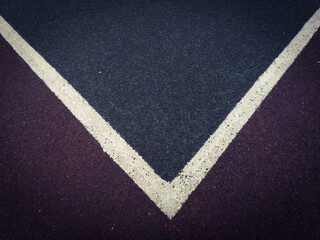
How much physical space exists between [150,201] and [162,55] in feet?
5.92

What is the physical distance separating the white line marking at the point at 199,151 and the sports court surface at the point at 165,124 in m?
0.01

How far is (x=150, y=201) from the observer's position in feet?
5.87

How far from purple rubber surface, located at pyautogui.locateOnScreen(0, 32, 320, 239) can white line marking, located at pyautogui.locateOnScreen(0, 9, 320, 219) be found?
0.21 ft

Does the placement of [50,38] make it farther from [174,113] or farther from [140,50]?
[174,113]

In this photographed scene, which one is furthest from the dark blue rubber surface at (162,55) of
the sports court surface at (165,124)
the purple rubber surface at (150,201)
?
the purple rubber surface at (150,201)

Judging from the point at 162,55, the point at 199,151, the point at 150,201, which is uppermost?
the point at 162,55

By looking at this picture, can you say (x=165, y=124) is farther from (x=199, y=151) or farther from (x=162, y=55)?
(x=162, y=55)

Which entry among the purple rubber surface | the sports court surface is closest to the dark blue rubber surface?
the sports court surface

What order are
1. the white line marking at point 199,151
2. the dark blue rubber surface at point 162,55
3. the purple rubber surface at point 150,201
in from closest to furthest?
1. the purple rubber surface at point 150,201
2. the white line marking at point 199,151
3. the dark blue rubber surface at point 162,55

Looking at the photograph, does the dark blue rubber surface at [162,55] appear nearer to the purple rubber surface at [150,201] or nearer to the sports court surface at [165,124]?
the sports court surface at [165,124]

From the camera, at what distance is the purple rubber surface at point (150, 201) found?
1700mm

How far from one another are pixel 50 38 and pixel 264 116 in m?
3.05

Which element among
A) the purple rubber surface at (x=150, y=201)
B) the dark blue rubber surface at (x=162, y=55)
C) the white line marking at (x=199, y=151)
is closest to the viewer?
the purple rubber surface at (x=150, y=201)

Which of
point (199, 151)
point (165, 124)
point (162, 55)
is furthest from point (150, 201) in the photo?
point (162, 55)
